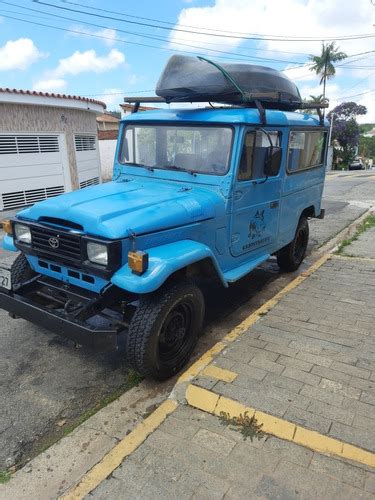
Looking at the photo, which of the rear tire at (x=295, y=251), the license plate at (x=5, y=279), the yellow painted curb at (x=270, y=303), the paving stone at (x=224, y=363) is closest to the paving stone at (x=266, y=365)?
A: the paving stone at (x=224, y=363)

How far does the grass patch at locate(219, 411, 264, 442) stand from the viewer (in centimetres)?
258

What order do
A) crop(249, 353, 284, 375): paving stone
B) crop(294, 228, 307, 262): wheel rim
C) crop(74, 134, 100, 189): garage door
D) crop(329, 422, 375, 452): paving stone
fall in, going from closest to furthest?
crop(329, 422, 375, 452): paving stone
crop(249, 353, 284, 375): paving stone
crop(294, 228, 307, 262): wheel rim
crop(74, 134, 100, 189): garage door

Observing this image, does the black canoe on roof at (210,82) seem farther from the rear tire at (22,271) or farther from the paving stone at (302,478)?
the paving stone at (302,478)

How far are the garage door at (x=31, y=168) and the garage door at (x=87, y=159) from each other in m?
0.86

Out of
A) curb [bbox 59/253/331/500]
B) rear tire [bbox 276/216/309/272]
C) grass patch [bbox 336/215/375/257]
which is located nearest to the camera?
Answer: curb [bbox 59/253/331/500]

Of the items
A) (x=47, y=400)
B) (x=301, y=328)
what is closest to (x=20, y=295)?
(x=47, y=400)

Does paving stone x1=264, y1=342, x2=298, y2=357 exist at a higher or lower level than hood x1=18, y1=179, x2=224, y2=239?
lower

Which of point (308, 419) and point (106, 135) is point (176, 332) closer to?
point (308, 419)

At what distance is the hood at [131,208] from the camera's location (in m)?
3.09

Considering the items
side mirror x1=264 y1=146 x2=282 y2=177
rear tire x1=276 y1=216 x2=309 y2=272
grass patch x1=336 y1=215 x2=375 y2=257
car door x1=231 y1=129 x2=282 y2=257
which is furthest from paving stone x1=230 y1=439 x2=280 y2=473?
grass patch x1=336 y1=215 x2=375 y2=257

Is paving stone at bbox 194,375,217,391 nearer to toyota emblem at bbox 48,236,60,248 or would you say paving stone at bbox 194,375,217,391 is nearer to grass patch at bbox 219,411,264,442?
grass patch at bbox 219,411,264,442

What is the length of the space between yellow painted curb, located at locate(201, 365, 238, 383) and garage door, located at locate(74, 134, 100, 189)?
12.7 m

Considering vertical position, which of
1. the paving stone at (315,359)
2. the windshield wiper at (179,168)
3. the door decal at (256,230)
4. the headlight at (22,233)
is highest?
the windshield wiper at (179,168)

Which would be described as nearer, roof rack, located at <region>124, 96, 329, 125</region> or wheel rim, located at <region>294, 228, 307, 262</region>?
roof rack, located at <region>124, 96, 329, 125</region>
